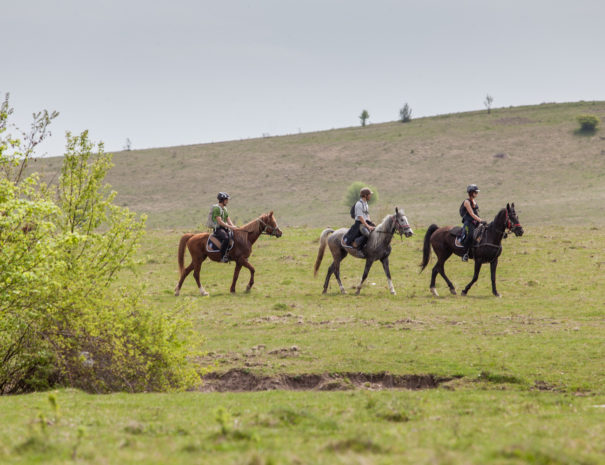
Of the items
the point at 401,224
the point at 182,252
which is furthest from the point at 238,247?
the point at 401,224

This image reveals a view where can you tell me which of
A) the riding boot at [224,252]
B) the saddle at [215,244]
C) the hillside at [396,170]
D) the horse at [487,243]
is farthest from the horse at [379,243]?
the hillside at [396,170]

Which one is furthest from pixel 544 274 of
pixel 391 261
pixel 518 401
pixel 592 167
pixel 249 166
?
pixel 249 166

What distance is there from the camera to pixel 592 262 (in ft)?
95.1

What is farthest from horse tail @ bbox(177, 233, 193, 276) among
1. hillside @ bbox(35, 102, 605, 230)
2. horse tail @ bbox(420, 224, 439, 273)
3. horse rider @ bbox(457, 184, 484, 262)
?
hillside @ bbox(35, 102, 605, 230)

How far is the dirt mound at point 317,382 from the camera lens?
43.7 ft

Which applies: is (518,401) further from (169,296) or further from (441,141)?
(441,141)

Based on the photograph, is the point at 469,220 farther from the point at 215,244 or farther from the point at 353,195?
the point at 353,195

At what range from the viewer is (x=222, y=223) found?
78.8 feet

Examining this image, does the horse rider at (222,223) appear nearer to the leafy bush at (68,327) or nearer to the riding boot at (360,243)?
the riding boot at (360,243)

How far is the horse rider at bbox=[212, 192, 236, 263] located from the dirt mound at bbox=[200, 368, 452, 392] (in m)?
10.6

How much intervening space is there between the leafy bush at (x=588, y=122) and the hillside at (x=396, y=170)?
1.63m

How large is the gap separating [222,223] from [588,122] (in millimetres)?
86636

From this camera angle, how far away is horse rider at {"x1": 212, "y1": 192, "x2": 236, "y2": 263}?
24.0 m

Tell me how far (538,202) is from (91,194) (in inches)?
2411
